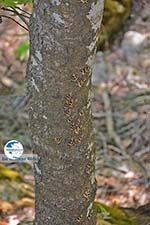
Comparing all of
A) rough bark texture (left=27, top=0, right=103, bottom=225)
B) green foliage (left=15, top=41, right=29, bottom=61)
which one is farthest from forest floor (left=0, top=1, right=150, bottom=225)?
rough bark texture (left=27, top=0, right=103, bottom=225)

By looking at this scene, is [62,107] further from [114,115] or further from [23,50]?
[23,50]

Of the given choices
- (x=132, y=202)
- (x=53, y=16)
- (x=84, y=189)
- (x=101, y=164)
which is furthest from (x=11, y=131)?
(x=53, y=16)

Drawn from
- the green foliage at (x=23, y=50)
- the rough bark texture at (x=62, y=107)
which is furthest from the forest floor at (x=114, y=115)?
the rough bark texture at (x=62, y=107)

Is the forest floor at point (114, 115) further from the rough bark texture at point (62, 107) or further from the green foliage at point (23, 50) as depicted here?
the rough bark texture at point (62, 107)

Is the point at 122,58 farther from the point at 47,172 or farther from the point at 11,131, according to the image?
the point at 47,172

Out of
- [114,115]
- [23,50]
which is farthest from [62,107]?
[23,50]
